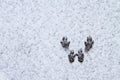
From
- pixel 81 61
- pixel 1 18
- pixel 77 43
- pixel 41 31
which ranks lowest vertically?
pixel 81 61

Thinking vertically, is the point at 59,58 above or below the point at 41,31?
below

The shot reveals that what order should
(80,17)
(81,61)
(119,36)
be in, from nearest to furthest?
(81,61)
(119,36)
(80,17)

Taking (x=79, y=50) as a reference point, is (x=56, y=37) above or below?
above

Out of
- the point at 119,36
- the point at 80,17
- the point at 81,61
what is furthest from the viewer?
the point at 80,17

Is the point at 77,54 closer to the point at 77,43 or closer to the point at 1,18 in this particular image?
the point at 77,43

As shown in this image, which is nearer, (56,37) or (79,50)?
(79,50)

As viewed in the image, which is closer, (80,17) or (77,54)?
(77,54)

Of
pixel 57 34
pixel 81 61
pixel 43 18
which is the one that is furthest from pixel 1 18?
pixel 81 61

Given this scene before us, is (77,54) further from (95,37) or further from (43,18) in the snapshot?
(43,18)
